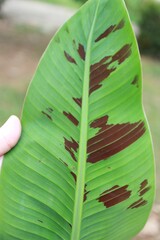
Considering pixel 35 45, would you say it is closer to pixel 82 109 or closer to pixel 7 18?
pixel 7 18

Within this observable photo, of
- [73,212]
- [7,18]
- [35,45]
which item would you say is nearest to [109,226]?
[73,212]

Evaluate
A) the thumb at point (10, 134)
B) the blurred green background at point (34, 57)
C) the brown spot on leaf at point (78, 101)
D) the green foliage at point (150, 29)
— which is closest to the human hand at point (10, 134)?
the thumb at point (10, 134)

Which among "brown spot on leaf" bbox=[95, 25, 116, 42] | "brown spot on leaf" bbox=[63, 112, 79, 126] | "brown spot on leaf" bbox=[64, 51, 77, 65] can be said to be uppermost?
"brown spot on leaf" bbox=[95, 25, 116, 42]

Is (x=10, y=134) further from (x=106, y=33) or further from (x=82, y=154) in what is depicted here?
(x=106, y=33)

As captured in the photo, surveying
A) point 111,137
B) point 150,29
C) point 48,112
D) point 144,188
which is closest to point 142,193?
point 144,188

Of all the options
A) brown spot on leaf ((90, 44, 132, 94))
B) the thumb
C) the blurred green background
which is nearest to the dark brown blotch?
brown spot on leaf ((90, 44, 132, 94))

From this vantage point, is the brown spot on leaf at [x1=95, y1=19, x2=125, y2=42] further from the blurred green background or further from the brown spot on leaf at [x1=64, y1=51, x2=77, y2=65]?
the blurred green background
